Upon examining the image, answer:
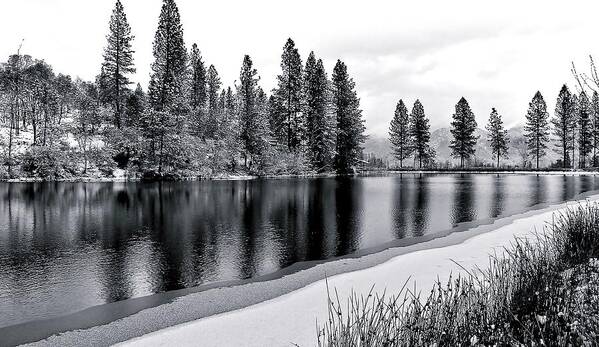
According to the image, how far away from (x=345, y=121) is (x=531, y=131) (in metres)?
50.4

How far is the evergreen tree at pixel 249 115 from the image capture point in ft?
203

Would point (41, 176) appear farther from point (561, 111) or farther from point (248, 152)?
point (561, 111)

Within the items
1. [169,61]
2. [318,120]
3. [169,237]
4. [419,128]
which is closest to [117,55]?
Result: [169,61]

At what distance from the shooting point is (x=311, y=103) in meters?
70.7

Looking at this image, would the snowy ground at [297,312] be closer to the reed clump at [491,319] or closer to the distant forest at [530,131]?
the reed clump at [491,319]

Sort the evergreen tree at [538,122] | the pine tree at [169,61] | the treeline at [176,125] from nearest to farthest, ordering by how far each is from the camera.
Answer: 1. the treeline at [176,125]
2. the pine tree at [169,61]
3. the evergreen tree at [538,122]

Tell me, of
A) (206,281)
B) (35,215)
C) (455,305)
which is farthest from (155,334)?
(35,215)

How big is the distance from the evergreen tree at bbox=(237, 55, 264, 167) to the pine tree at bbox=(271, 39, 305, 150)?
5.48 meters

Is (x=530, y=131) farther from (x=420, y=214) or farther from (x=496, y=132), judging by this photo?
(x=420, y=214)

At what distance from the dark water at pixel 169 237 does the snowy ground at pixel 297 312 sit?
2.52m

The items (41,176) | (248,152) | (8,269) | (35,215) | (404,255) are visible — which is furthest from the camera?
(248,152)

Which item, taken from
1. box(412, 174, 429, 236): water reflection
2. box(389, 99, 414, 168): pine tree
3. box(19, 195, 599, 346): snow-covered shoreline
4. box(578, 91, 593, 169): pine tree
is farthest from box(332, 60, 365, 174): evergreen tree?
box(19, 195, 599, 346): snow-covered shoreline

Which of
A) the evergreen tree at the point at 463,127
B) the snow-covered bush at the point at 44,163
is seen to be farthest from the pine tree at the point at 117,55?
the evergreen tree at the point at 463,127

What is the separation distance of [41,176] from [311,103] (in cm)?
4353
